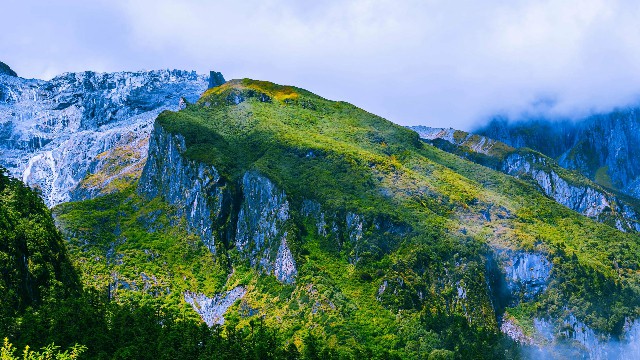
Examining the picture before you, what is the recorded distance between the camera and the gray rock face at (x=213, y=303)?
172 meters

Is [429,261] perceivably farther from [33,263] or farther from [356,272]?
[33,263]

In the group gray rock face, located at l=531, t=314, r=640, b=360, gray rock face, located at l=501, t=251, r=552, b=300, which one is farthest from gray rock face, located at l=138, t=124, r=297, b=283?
gray rock face, located at l=531, t=314, r=640, b=360

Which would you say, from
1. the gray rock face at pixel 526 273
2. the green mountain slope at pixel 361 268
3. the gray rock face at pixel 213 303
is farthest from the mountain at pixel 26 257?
the gray rock face at pixel 526 273

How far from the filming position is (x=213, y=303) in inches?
6909

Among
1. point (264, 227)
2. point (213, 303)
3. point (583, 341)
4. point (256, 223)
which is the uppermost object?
point (256, 223)

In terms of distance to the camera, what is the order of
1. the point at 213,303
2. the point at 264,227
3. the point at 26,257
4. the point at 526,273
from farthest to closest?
the point at 264,227 < the point at 526,273 < the point at 213,303 < the point at 26,257

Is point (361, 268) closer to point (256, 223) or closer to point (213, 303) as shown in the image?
point (256, 223)

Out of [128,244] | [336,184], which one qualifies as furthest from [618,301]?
[128,244]

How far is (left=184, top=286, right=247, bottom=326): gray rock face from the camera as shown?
17212cm

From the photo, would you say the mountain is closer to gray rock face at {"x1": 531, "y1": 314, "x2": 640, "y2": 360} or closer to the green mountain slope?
the green mountain slope

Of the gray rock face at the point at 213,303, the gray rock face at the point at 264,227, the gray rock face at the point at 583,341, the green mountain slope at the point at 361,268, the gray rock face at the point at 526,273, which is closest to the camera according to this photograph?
the green mountain slope at the point at 361,268

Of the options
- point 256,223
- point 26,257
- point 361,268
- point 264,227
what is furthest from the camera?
point 256,223

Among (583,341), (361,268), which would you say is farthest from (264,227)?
(583,341)

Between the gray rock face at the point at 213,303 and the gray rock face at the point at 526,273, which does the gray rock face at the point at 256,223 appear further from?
the gray rock face at the point at 526,273
